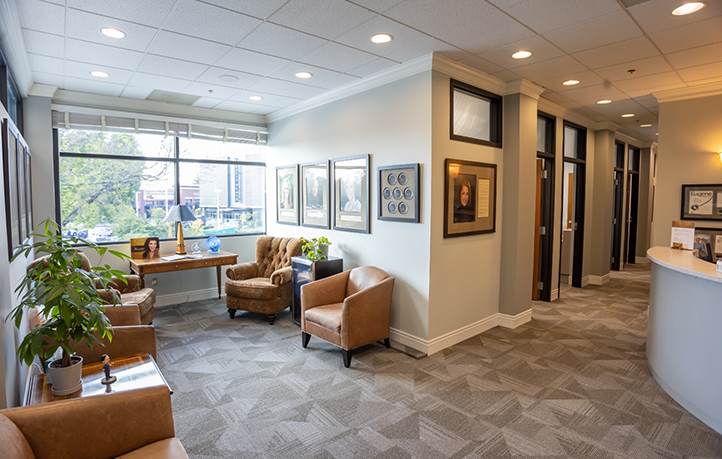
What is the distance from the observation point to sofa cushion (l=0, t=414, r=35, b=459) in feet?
4.11

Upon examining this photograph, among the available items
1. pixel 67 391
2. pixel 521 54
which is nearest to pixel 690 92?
pixel 521 54

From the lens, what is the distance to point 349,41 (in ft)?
10.4

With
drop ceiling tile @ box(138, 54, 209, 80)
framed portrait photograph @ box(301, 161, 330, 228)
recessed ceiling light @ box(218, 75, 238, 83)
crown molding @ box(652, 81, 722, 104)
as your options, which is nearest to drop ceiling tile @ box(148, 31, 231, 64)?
drop ceiling tile @ box(138, 54, 209, 80)

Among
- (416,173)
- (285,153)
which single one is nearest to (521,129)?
(416,173)

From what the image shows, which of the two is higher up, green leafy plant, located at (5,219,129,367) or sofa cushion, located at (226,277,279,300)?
green leafy plant, located at (5,219,129,367)

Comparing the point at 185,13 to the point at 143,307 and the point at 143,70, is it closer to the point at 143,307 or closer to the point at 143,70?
the point at 143,70

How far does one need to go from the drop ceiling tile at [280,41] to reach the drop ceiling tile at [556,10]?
1421 mm

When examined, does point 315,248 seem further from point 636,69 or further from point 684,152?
point 684,152

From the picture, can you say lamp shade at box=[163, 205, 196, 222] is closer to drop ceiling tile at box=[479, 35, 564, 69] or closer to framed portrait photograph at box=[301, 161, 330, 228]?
framed portrait photograph at box=[301, 161, 330, 228]

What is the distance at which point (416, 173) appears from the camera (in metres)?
3.73

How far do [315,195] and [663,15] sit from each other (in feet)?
12.3

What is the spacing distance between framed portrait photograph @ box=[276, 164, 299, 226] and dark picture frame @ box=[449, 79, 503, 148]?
2.41 m

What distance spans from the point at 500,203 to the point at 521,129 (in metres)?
0.83

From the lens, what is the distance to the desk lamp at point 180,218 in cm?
520
